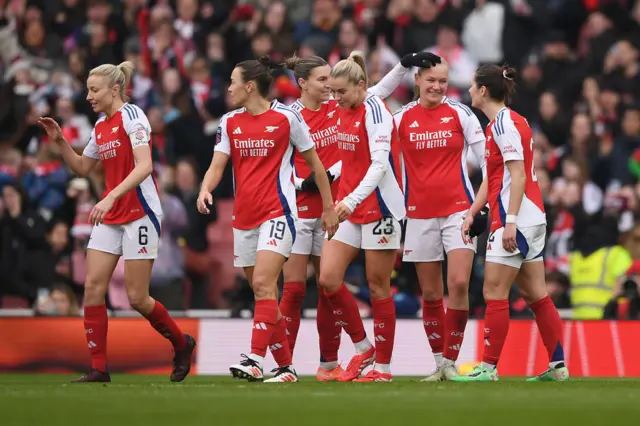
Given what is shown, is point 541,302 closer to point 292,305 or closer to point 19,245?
point 292,305

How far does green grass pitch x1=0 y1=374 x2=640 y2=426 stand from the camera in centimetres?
762

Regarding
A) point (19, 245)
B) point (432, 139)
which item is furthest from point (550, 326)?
point (19, 245)

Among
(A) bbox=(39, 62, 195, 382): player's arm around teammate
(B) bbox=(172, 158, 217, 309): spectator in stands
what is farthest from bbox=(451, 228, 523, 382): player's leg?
(B) bbox=(172, 158, 217, 309): spectator in stands

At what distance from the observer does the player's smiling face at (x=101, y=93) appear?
1158 centimetres

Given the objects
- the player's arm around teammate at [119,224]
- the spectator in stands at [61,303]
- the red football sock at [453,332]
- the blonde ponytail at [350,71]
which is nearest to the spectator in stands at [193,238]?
the spectator in stands at [61,303]

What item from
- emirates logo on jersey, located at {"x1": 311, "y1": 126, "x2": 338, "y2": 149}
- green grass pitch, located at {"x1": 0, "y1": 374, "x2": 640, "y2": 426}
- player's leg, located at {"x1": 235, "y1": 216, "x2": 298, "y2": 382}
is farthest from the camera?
emirates logo on jersey, located at {"x1": 311, "y1": 126, "x2": 338, "y2": 149}

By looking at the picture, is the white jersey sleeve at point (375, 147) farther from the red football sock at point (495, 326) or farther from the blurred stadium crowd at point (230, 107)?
the blurred stadium crowd at point (230, 107)

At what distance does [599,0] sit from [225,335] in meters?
9.31

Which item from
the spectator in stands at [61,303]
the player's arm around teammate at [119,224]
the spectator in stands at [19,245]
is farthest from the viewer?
the spectator in stands at [19,245]

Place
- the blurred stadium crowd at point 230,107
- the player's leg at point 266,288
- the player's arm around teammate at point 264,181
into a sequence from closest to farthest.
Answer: the player's leg at point 266,288
the player's arm around teammate at point 264,181
the blurred stadium crowd at point 230,107

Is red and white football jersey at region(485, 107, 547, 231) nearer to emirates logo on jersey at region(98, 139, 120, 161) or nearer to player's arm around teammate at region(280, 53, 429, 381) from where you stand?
player's arm around teammate at region(280, 53, 429, 381)

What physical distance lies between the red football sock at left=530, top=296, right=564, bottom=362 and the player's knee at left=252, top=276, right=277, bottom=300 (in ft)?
7.18

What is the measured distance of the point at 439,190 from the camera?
38.5 feet

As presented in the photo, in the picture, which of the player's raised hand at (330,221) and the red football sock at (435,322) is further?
the red football sock at (435,322)
